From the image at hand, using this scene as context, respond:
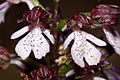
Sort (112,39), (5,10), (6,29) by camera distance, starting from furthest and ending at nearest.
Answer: (6,29)
(5,10)
(112,39)

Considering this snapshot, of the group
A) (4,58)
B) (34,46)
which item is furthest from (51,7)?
(34,46)

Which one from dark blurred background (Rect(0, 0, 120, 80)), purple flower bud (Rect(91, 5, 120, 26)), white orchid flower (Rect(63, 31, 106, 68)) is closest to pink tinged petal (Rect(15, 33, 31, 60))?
white orchid flower (Rect(63, 31, 106, 68))

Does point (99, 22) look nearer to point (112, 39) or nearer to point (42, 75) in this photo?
point (112, 39)

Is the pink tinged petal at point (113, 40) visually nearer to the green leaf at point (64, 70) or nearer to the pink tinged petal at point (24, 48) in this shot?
the green leaf at point (64, 70)

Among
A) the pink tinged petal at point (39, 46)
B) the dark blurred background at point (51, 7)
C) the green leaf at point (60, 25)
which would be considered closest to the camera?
the pink tinged petal at point (39, 46)

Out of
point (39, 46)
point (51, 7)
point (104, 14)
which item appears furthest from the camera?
point (51, 7)

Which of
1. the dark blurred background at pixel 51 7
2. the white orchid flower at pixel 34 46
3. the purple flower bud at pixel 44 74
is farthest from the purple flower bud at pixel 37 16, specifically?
the dark blurred background at pixel 51 7

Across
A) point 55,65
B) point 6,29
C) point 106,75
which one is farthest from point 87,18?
point 6,29

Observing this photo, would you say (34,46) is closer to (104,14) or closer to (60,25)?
(60,25)

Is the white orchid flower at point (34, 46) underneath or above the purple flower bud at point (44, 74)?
above
